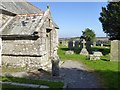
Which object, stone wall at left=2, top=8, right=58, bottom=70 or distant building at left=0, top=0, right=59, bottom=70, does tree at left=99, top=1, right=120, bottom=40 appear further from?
stone wall at left=2, top=8, right=58, bottom=70

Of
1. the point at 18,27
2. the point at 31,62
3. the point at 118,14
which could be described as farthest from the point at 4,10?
the point at 118,14

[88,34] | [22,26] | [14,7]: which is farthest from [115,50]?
[88,34]

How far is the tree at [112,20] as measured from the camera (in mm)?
27219

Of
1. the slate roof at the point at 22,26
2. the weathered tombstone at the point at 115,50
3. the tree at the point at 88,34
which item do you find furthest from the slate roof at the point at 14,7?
the tree at the point at 88,34

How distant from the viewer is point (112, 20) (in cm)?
2783

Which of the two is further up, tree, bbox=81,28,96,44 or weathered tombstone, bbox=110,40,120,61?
tree, bbox=81,28,96,44

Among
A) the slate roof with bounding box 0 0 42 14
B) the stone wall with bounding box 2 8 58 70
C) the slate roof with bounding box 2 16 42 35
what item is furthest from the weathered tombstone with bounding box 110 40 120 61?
the slate roof with bounding box 0 0 42 14

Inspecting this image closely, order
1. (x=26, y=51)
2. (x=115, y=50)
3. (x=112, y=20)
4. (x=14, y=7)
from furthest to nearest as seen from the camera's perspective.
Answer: (x=112, y=20) < (x=14, y=7) < (x=115, y=50) < (x=26, y=51)

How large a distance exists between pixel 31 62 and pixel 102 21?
1821 cm

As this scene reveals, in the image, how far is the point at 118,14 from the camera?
88.9 feet

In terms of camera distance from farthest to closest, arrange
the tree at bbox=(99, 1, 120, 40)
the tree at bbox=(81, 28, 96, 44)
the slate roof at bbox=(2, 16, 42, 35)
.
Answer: the tree at bbox=(81, 28, 96, 44)
the tree at bbox=(99, 1, 120, 40)
the slate roof at bbox=(2, 16, 42, 35)

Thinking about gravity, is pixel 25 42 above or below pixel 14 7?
below

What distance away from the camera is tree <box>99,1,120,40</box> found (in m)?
27.2

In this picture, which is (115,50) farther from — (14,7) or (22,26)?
(14,7)
